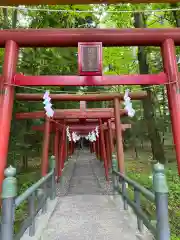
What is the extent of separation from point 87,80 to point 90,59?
1.34 ft

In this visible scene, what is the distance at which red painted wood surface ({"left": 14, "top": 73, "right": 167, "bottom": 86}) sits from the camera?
452 centimetres

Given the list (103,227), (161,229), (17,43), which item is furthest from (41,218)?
(17,43)

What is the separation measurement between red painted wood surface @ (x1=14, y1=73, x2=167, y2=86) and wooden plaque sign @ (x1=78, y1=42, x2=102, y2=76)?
12 cm

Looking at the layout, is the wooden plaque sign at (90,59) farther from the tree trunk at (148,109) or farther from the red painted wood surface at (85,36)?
the tree trunk at (148,109)

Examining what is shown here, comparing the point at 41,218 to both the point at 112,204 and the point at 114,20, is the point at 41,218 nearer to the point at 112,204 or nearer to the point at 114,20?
the point at 112,204

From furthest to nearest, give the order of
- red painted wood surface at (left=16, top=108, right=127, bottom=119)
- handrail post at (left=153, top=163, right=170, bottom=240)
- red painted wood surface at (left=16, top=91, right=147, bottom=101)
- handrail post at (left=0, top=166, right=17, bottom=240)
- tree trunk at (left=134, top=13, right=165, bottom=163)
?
tree trunk at (left=134, top=13, right=165, bottom=163), red painted wood surface at (left=16, top=108, right=127, bottom=119), red painted wood surface at (left=16, top=91, right=147, bottom=101), handrail post at (left=153, top=163, right=170, bottom=240), handrail post at (left=0, top=166, right=17, bottom=240)

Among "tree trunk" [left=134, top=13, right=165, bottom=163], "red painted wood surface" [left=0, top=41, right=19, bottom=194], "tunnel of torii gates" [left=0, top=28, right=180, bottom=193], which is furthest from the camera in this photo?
"tree trunk" [left=134, top=13, right=165, bottom=163]

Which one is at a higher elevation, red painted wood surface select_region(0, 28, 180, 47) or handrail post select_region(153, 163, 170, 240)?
red painted wood surface select_region(0, 28, 180, 47)

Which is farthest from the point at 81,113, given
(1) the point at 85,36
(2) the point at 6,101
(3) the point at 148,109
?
(2) the point at 6,101

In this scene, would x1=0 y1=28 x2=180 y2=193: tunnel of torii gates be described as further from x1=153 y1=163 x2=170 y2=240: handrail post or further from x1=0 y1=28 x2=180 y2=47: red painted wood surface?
x1=153 y1=163 x2=170 y2=240: handrail post

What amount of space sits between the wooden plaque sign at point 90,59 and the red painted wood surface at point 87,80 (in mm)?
117

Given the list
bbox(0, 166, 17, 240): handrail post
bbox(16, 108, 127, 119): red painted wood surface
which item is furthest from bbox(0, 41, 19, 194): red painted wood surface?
bbox(16, 108, 127, 119): red painted wood surface

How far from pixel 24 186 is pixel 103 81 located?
8.57m

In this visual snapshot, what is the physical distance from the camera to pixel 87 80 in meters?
4.55
